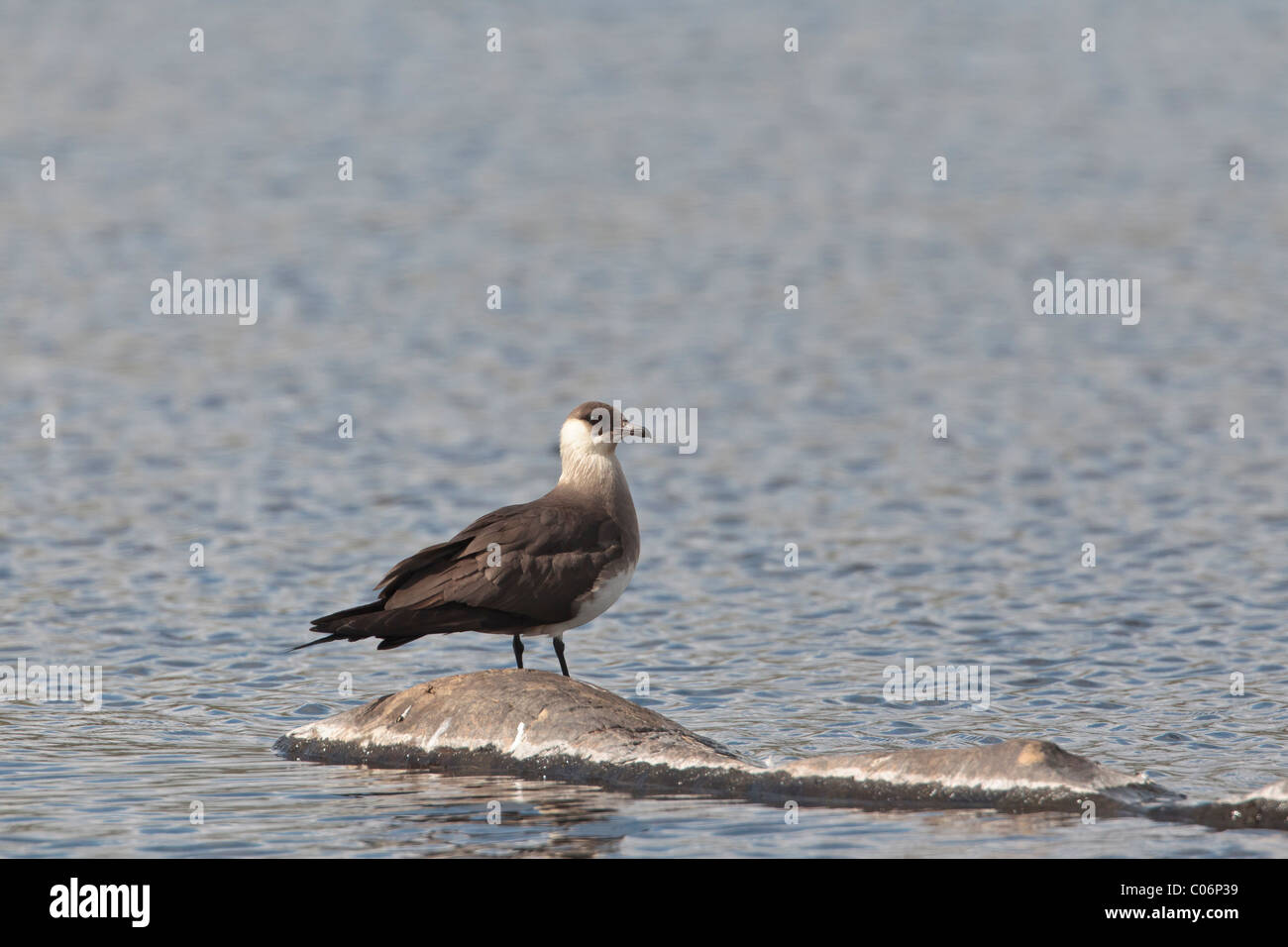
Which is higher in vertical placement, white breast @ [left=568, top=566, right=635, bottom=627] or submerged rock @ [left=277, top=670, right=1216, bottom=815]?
white breast @ [left=568, top=566, right=635, bottom=627]

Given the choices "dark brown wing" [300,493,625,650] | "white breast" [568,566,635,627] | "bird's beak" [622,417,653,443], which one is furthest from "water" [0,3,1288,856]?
"bird's beak" [622,417,653,443]

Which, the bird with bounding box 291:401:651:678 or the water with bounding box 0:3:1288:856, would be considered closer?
the bird with bounding box 291:401:651:678

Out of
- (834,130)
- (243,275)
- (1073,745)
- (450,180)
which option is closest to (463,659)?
(1073,745)

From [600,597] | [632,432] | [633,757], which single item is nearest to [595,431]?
[632,432]

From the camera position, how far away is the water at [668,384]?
11.3m

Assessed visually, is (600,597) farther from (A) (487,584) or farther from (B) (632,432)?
(B) (632,432)

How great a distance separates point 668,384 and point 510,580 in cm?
1028

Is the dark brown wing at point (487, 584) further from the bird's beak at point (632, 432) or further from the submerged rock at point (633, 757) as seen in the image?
the bird's beak at point (632, 432)

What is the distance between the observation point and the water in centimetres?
Result: 1127

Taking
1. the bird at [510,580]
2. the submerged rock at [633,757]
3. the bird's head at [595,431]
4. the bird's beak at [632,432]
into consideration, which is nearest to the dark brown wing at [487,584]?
the bird at [510,580]

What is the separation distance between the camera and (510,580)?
1055 cm

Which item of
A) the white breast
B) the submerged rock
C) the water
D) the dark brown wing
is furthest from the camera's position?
the water

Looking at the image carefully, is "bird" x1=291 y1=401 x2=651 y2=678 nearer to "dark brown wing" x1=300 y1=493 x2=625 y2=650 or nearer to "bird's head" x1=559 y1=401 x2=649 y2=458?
"dark brown wing" x1=300 y1=493 x2=625 y2=650

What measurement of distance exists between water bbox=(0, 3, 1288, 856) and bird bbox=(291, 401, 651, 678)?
83cm
